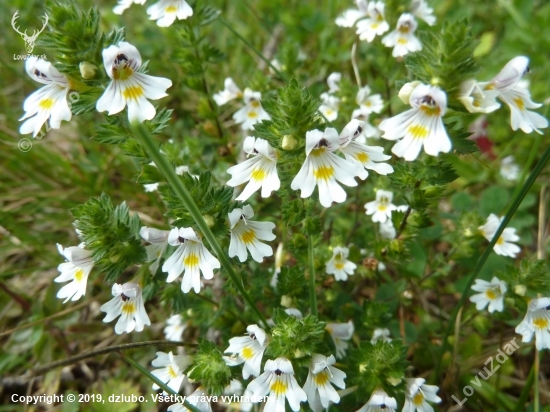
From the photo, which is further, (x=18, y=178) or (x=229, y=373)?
(x=18, y=178)

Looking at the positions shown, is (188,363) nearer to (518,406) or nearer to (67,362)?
(67,362)

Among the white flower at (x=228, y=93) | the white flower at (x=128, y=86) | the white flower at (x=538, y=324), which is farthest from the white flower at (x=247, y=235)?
the white flower at (x=228, y=93)

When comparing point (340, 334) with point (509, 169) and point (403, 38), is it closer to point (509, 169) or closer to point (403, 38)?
point (403, 38)

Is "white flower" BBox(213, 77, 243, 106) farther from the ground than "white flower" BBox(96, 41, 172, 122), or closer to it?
closer to it

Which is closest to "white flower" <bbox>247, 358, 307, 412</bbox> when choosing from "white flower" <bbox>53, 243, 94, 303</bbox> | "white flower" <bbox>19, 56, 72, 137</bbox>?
"white flower" <bbox>53, 243, 94, 303</bbox>

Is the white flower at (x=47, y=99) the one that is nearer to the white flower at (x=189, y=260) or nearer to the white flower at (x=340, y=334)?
the white flower at (x=189, y=260)

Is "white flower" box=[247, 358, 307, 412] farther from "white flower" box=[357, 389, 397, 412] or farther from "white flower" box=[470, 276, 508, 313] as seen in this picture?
"white flower" box=[470, 276, 508, 313]

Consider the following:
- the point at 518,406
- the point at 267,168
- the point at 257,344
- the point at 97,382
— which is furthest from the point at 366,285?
the point at 97,382
